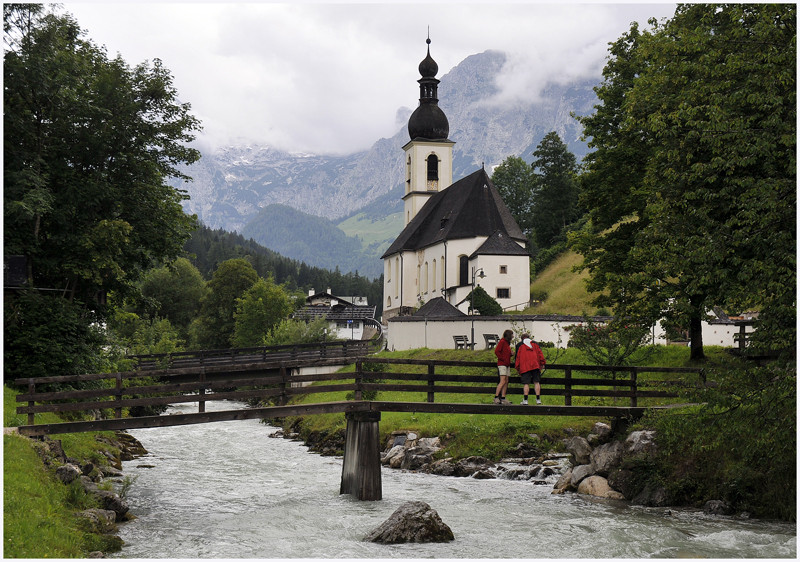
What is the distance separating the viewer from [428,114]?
9650cm

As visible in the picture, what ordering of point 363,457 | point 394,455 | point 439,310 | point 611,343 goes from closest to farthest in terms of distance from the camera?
point 363,457
point 394,455
point 611,343
point 439,310

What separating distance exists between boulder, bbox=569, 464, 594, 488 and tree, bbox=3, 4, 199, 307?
1600 cm

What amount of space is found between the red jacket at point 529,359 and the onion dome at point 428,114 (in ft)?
249

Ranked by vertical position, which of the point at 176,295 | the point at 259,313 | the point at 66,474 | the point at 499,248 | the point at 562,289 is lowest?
the point at 66,474

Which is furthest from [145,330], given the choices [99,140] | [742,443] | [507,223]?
[742,443]

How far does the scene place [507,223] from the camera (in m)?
77.7

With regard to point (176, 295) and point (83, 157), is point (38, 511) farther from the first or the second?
point (176, 295)

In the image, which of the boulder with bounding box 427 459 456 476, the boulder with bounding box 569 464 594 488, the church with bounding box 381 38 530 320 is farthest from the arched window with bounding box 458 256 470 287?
the boulder with bounding box 569 464 594 488

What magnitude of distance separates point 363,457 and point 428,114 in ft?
257

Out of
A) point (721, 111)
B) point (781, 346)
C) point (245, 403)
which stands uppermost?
point (721, 111)

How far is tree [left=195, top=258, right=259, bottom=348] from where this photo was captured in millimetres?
88875

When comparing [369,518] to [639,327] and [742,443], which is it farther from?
[639,327]

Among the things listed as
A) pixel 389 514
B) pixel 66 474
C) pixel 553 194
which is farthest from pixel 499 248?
pixel 66 474

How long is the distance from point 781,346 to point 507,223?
62829 millimetres
